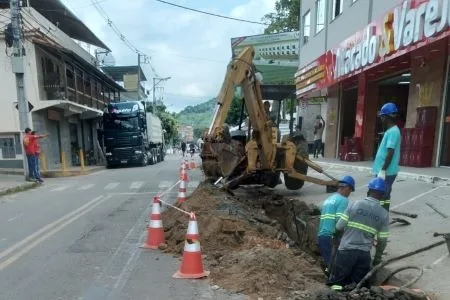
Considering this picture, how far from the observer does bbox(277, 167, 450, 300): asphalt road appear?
15.7 ft

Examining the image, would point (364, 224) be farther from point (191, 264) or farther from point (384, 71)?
point (384, 71)

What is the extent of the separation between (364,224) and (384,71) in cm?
1223

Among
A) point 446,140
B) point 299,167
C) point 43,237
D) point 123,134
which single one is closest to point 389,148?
point 299,167

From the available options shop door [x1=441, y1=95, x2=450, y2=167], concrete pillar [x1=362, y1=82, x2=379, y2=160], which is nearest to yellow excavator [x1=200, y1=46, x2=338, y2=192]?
shop door [x1=441, y1=95, x2=450, y2=167]

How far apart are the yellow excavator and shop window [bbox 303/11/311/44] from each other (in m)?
16.5

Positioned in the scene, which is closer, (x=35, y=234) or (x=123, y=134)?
(x=35, y=234)

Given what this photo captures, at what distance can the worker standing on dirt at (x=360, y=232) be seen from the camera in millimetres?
4820

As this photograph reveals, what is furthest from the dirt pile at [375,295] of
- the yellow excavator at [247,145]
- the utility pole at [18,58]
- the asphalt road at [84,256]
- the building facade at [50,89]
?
the building facade at [50,89]

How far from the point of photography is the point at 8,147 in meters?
24.5

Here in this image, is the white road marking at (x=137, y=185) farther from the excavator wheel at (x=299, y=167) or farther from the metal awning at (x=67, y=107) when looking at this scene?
the metal awning at (x=67, y=107)

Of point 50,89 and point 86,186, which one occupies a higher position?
point 50,89

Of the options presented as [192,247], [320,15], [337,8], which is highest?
[320,15]

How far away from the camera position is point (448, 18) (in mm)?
9125

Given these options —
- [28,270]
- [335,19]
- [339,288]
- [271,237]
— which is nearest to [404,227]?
[271,237]
